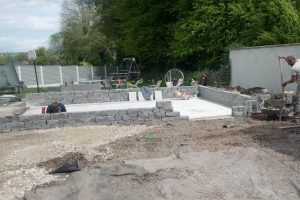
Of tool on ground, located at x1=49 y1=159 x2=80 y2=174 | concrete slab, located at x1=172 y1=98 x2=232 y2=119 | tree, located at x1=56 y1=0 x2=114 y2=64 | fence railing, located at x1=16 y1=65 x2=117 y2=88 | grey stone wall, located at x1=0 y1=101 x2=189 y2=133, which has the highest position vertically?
tree, located at x1=56 y1=0 x2=114 y2=64

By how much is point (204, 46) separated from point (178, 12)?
3481mm

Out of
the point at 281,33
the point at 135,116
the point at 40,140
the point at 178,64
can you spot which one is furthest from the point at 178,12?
the point at 40,140

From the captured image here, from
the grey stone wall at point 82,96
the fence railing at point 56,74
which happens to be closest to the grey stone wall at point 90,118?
the grey stone wall at point 82,96

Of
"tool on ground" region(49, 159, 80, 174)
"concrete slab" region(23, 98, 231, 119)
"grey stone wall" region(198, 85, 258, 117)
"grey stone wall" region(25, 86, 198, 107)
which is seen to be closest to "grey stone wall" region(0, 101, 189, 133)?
"concrete slab" region(23, 98, 231, 119)

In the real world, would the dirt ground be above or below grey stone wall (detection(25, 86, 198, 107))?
below

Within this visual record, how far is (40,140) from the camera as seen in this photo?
794cm

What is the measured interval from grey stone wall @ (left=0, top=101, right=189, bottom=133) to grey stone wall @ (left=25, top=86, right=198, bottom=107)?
4.73 meters

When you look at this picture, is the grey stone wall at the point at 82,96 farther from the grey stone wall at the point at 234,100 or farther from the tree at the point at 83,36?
the tree at the point at 83,36

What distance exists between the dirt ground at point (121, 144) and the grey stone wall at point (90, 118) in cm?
28

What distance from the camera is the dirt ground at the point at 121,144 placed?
566 cm

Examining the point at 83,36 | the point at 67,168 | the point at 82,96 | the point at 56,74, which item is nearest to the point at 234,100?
the point at 82,96

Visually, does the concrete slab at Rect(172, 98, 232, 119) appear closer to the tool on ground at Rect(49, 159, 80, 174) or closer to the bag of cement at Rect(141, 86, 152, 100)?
the bag of cement at Rect(141, 86, 152, 100)

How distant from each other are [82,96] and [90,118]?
16.2 ft

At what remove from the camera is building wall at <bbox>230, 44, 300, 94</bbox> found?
39.5ft
